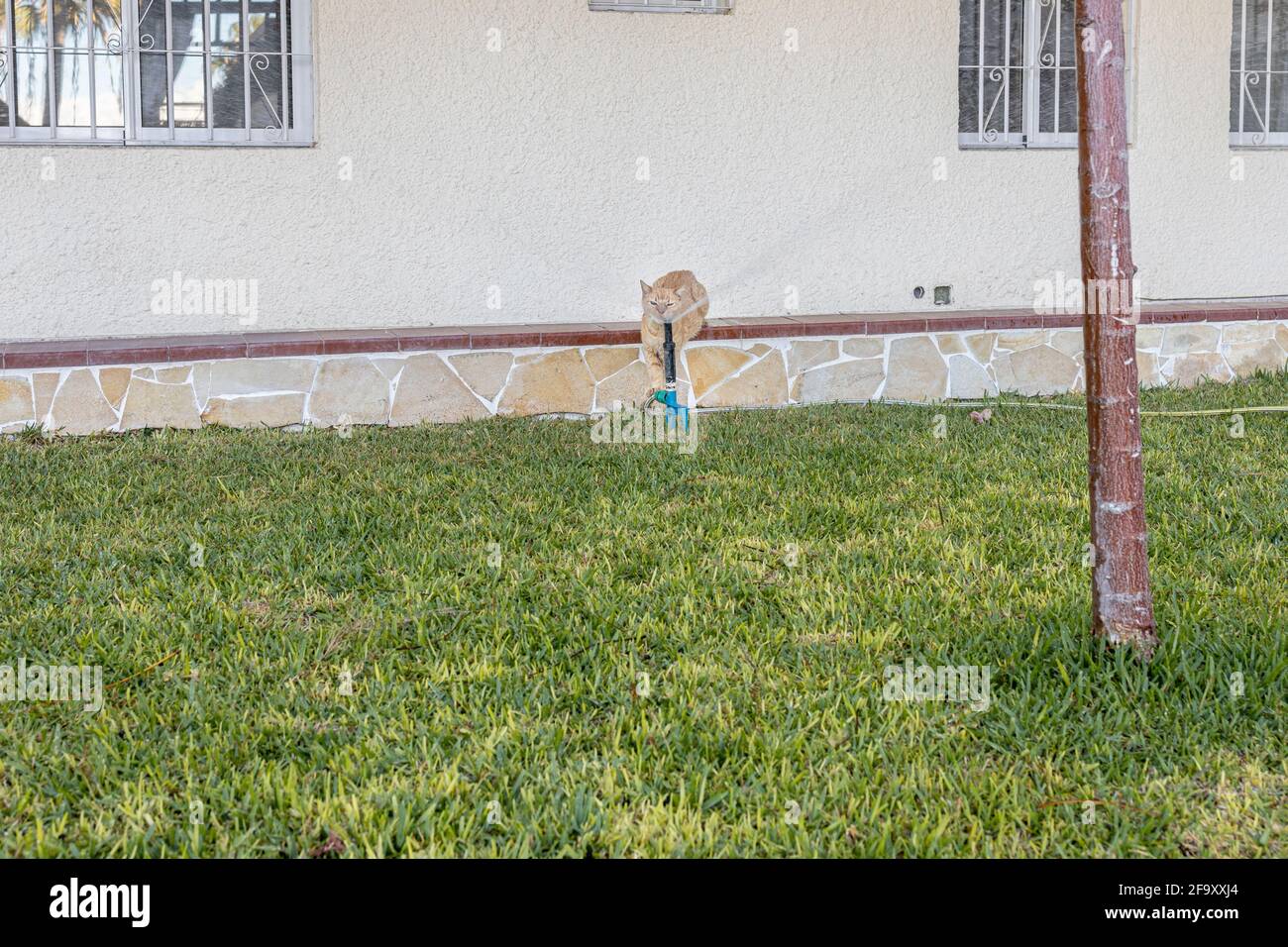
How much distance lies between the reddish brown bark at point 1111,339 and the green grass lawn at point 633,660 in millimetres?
190

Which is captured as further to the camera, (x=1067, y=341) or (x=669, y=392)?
(x=1067, y=341)

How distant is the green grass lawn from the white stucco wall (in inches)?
79.8

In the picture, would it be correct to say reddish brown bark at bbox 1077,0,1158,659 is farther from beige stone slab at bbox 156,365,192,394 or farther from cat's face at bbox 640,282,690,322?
beige stone slab at bbox 156,365,192,394

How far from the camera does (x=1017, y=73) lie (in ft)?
29.5

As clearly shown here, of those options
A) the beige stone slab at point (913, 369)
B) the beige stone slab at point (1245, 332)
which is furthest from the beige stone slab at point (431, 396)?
the beige stone slab at point (1245, 332)

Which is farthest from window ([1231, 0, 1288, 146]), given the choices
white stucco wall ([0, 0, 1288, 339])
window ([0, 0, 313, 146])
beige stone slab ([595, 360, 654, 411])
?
window ([0, 0, 313, 146])

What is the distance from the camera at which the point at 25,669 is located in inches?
146

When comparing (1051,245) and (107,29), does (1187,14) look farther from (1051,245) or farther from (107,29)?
Answer: (107,29)

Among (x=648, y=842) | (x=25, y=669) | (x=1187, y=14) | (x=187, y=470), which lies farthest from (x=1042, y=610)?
(x=1187, y=14)

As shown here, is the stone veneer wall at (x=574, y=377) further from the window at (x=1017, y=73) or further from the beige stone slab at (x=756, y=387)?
the window at (x=1017, y=73)

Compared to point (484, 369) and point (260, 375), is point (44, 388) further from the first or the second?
point (484, 369)

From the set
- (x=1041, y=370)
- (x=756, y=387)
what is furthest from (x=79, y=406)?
(x=1041, y=370)

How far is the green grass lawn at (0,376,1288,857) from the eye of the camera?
9.32ft

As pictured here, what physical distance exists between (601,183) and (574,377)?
4.36 feet
